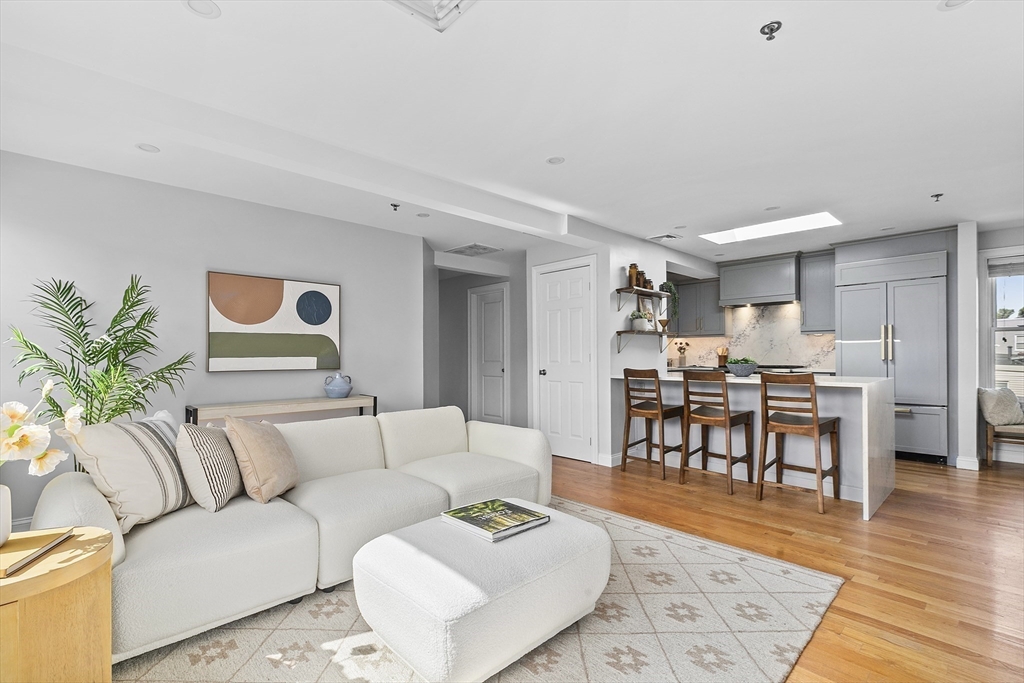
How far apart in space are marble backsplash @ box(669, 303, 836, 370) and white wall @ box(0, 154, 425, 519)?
4.39 metres

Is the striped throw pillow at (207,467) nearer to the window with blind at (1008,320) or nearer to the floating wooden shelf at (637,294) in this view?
the floating wooden shelf at (637,294)

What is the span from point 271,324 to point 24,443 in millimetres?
2857

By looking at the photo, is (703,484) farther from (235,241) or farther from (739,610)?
(235,241)

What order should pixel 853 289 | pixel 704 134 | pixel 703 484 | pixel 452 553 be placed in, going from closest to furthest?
pixel 452 553 → pixel 704 134 → pixel 703 484 → pixel 853 289

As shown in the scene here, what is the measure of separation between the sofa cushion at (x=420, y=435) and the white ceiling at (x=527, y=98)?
1476 mm

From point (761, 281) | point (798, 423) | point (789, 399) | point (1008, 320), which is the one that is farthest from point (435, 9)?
point (1008, 320)

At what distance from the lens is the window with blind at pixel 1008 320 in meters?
5.04

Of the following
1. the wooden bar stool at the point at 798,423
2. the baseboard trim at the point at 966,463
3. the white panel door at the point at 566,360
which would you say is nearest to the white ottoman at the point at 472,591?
the wooden bar stool at the point at 798,423

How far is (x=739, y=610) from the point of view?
2.23m

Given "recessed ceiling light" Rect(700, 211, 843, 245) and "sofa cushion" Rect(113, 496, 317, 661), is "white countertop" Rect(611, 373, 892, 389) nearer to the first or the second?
→ "recessed ceiling light" Rect(700, 211, 843, 245)

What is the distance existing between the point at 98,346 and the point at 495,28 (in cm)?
292

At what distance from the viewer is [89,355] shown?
10.1 feet

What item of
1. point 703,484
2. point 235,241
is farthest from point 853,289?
point 235,241

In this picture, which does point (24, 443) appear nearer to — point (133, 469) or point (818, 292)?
point (133, 469)
